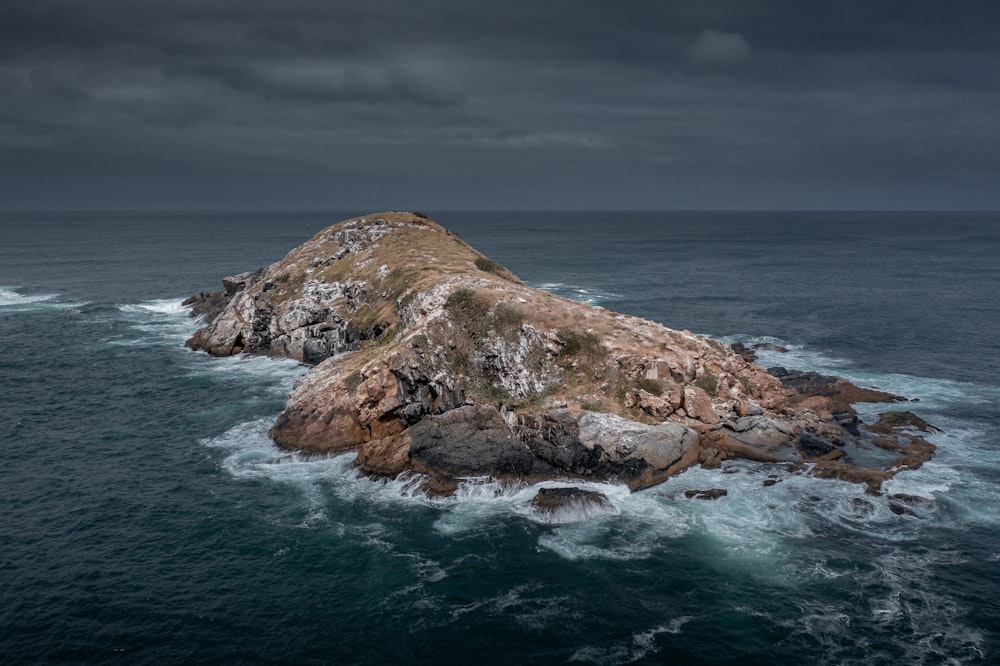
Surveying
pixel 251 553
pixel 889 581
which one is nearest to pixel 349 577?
pixel 251 553

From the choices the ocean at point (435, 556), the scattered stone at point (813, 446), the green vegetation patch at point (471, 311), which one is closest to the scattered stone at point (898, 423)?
the ocean at point (435, 556)

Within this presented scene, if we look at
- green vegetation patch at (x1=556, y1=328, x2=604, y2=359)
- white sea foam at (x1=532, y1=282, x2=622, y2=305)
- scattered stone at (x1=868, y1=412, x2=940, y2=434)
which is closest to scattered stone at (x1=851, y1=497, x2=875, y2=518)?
scattered stone at (x1=868, y1=412, x2=940, y2=434)

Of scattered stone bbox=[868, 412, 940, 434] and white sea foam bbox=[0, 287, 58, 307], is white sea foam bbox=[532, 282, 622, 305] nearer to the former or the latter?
scattered stone bbox=[868, 412, 940, 434]

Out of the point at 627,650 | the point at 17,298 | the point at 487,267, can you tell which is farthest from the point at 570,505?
the point at 17,298

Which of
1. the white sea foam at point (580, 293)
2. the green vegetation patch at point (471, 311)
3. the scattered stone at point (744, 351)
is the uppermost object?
the green vegetation patch at point (471, 311)

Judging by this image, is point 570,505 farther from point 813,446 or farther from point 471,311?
point 471,311

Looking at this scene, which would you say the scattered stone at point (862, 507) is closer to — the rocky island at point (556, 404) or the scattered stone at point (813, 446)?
the rocky island at point (556, 404)

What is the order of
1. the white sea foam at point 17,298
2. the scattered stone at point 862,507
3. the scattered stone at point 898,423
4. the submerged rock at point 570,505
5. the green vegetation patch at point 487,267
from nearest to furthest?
the scattered stone at point 862,507
the submerged rock at point 570,505
the scattered stone at point 898,423
the green vegetation patch at point 487,267
the white sea foam at point 17,298

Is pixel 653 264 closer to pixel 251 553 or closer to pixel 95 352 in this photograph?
pixel 95 352
